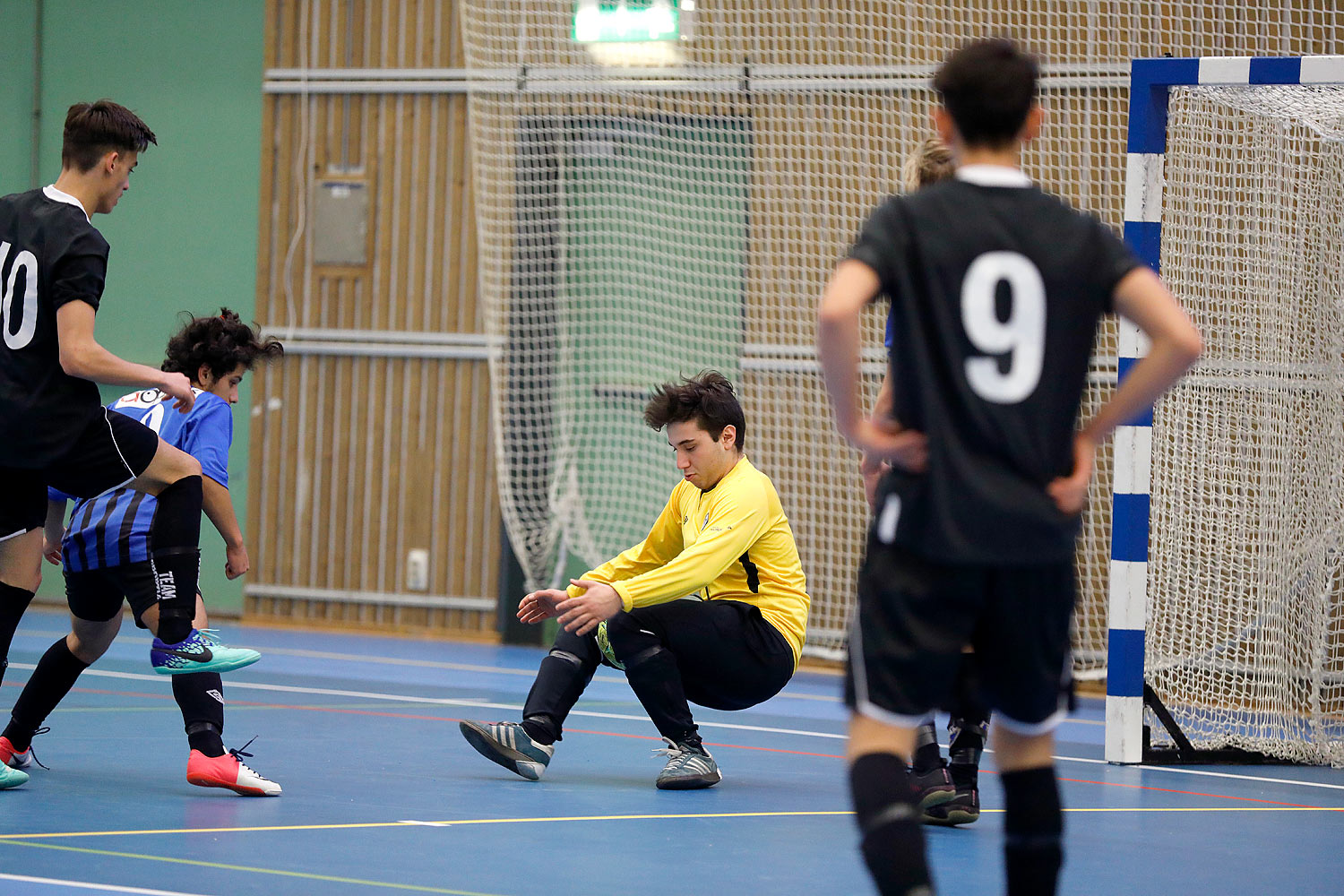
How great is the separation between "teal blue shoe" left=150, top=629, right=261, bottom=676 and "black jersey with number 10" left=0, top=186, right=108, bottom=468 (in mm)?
567

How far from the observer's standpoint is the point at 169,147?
403 inches

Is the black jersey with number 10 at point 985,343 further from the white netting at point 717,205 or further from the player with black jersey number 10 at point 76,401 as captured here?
the white netting at point 717,205

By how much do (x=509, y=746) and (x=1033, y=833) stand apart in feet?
7.79

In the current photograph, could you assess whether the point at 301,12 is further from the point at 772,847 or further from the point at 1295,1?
the point at 772,847

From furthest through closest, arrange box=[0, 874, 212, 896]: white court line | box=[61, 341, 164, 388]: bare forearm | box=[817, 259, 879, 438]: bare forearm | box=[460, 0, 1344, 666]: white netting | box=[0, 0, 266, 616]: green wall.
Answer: box=[0, 0, 266, 616]: green wall < box=[460, 0, 1344, 666]: white netting < box=[61, 341, 164, 388]: bare forearm < box=[0, 874, 212, 896]: white court line < box=[817, 259, 879, 438]: bare forearm

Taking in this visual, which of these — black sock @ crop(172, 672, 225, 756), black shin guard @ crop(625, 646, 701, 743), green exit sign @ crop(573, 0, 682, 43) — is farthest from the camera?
green exit sign @ crop(573, 0, 682, 43)

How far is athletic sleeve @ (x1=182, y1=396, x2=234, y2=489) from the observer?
439cm

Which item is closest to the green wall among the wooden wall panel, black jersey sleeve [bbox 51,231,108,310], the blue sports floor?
the wooden wall panel

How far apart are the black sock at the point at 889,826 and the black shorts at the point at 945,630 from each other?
8cm

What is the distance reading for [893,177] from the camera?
27.7 ft

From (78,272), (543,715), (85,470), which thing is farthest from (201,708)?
(78,272)

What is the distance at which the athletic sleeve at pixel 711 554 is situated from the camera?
4.30 m

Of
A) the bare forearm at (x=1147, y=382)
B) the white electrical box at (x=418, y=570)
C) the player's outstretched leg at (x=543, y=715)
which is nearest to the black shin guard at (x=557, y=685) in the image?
the player's outstretched leg at (x=543, y=715)

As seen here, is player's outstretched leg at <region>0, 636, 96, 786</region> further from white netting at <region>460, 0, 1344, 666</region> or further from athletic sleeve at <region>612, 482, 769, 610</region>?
white netting at <region>460, 0, 1344, 666</region>
